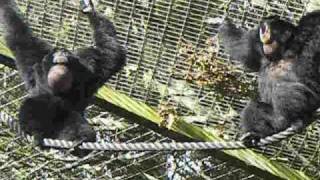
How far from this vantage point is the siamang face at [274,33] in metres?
7.27

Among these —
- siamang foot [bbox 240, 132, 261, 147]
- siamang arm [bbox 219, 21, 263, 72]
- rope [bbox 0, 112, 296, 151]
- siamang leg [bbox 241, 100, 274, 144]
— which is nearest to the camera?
rope [bbox 0, 112, 296, 151]

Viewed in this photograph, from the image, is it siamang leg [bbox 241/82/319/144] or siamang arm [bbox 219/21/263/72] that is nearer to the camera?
siamang leg [bbox 241/82/319/144]

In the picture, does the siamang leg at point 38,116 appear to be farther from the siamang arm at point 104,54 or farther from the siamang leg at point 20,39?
the siamang arm at point 104,54

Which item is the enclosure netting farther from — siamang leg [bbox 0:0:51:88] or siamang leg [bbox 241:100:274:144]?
siamang leg [bbox 241:100:274:144]

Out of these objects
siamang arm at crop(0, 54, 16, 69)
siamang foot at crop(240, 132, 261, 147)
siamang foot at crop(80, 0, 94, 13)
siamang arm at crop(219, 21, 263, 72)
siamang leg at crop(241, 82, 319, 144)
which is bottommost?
siamang arm at crop(0, 54, 16, 69)

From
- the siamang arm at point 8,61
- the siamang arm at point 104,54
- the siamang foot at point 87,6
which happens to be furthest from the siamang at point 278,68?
the siamang arm at point 8,61

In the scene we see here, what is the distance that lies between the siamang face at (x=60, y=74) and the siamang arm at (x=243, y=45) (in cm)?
118

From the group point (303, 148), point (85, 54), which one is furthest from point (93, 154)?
point (303, 148)

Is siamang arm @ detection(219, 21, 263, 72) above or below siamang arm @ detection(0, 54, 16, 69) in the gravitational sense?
above

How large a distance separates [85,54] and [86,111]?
66 centimetres

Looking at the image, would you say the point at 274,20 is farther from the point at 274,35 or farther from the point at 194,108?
the point at 194,108

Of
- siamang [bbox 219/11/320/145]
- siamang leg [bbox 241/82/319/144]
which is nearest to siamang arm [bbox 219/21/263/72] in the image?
siamang [bbox 219/11/320/145]

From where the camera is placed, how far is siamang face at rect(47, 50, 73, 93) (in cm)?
739

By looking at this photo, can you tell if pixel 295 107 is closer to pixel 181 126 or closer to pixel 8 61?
pixel 181 126
